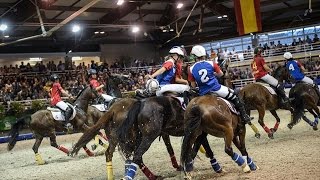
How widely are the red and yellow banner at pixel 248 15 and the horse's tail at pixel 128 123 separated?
990 centimetres

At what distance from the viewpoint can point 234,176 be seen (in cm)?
744

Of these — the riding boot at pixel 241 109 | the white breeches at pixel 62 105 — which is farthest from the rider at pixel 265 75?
the white breeches at pixel 62 105

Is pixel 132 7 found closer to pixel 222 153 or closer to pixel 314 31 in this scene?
pixel 314 31

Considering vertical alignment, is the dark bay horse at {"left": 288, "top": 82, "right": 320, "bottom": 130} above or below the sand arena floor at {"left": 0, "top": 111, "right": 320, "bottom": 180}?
above

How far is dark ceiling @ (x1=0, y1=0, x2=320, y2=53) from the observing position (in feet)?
75.5

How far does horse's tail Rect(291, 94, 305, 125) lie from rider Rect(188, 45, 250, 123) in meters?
5.23

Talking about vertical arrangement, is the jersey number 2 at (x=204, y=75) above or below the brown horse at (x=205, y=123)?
above

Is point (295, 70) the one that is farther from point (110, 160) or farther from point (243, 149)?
point (110, 160)

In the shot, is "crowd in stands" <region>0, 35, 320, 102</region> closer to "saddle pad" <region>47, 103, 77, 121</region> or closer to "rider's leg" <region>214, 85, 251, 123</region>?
"saddle pad" <region>47, 103, 77, 121</region>

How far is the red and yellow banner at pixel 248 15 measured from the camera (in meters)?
15.8

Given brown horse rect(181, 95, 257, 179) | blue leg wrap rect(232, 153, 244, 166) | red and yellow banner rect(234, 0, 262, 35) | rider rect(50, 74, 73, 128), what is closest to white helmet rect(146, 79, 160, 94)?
brown horse rect(181, 95, 257, 179)

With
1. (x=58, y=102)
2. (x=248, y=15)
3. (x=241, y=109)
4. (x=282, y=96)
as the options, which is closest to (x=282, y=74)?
(x=282, y=96)

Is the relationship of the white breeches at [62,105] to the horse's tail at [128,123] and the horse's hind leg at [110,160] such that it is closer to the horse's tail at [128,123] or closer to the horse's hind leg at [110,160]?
the horse's hind leg at [110,160]

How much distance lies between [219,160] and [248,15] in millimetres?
8352
